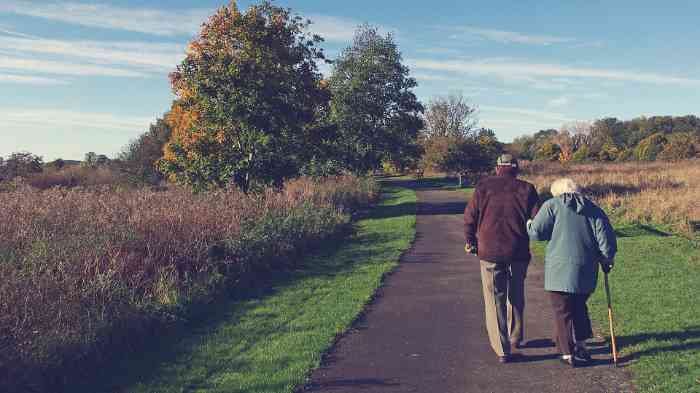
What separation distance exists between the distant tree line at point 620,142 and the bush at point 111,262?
53.2 m

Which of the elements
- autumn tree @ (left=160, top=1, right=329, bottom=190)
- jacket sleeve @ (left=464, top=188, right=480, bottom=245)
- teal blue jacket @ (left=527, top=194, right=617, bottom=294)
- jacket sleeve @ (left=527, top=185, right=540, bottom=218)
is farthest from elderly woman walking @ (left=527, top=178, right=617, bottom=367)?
autumn tree @ (left=160, top=1, right=329, bottom=190)

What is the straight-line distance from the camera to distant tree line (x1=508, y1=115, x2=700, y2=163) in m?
58.5

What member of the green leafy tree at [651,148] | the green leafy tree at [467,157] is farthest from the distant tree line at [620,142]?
the green leafy tree at [467,157]

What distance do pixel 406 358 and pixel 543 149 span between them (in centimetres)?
7696

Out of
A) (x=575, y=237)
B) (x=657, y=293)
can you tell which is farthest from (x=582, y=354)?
(x=657, y=293)

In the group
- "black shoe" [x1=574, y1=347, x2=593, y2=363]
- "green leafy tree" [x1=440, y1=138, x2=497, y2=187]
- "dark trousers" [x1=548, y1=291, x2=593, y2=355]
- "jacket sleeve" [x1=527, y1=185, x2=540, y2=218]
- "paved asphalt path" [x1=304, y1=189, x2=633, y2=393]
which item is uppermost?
"green leafy tree" [x1=440, y1=138, x2=497, y2=187]

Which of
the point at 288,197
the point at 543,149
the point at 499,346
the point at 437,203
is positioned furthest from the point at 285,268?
the point at 543,149

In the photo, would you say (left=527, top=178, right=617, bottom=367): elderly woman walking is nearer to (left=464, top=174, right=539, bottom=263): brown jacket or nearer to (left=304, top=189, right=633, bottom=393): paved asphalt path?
(left=464, top=174, right=539, bottom=263): brown jacket

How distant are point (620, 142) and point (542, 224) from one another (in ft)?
312

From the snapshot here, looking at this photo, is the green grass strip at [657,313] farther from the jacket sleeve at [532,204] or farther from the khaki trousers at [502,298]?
the jacket sleeve at [532,204]

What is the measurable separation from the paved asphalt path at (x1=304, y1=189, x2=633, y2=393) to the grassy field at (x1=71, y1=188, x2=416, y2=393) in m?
0.31

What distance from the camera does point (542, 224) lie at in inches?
224

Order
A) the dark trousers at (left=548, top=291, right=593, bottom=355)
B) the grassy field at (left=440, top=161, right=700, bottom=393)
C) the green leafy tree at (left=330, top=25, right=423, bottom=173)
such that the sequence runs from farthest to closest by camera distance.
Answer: the green leafy tree at (left=330, top=25, right=423, bottom=173) < the dark trousers at (left=548, top=291, right=593, bottom=355) < the grassy field at (left=440, top=161, right=700, bottom=393)

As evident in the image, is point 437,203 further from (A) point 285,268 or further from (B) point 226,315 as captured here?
(B) point 226,315
